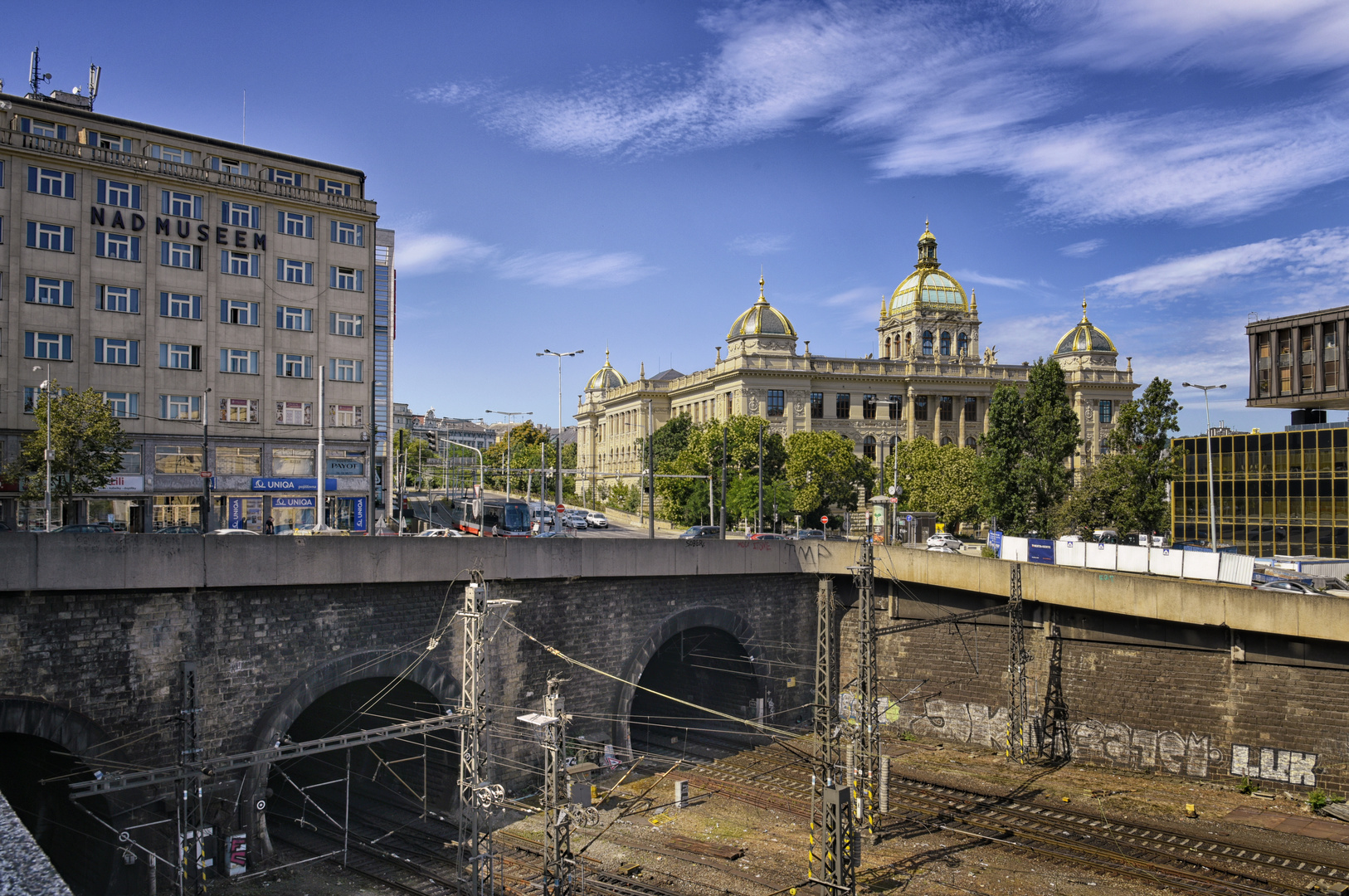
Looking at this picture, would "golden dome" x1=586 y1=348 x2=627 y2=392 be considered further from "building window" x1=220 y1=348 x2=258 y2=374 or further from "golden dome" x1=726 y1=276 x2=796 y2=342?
"building window" x1=220 y1=348 x2=258 y2=374

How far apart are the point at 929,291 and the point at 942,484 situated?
45.7 metres

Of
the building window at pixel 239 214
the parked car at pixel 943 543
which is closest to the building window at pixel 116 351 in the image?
the building window at pixel 239 214

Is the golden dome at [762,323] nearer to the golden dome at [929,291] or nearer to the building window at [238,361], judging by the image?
the golden dome at [929,291]

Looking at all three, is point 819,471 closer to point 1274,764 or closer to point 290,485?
point 290,485

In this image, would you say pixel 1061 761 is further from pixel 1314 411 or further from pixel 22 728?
pixel 1314 411

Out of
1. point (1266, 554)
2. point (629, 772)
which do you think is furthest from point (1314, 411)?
point (629, 772)

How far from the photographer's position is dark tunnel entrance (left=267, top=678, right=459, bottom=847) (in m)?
30.0

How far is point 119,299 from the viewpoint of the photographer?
43.7 m

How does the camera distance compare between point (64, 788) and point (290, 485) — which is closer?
point (64, 788)

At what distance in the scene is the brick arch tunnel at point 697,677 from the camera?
35.8m

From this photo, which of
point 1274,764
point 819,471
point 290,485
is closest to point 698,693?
point 1274,764

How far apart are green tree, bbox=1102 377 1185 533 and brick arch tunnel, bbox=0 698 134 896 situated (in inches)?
1862

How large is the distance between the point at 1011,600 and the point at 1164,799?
7911 millimetres

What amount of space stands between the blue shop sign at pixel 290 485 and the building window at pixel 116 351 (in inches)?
313
